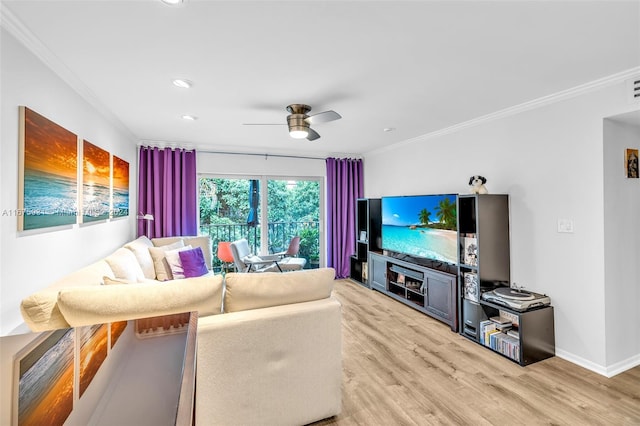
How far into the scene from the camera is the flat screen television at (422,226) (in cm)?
358

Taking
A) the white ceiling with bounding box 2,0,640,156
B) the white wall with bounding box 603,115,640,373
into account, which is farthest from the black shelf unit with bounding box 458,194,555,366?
the white ceiling with bounding box 2,0,640,156

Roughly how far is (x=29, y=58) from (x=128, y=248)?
2098 mm

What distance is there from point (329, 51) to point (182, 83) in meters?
1.30

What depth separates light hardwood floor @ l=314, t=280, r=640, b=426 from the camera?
1992mm

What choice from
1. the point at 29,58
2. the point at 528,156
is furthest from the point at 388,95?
the point at 29,58

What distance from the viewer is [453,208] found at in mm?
3557

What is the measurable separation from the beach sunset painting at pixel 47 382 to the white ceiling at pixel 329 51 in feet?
5.36

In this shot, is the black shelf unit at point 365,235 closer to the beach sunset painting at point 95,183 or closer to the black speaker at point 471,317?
the black speaker at point 471,317

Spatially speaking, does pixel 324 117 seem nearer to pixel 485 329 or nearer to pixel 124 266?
pixel 124 266

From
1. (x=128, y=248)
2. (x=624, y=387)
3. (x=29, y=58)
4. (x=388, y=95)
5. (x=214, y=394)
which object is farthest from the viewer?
(x=128, y=248)

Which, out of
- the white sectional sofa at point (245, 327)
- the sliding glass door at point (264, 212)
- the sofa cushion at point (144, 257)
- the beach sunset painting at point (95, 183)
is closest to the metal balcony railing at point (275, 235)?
the sliding glass door at point (264, 212)

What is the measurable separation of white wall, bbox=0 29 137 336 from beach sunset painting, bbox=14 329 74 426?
0.80m

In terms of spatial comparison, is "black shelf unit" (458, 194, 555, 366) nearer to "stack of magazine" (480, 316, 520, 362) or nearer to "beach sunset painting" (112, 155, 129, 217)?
"stack of magazine" (480, 316, 520, 362)

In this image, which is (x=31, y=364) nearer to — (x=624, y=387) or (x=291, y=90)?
(x=291, y=90)
